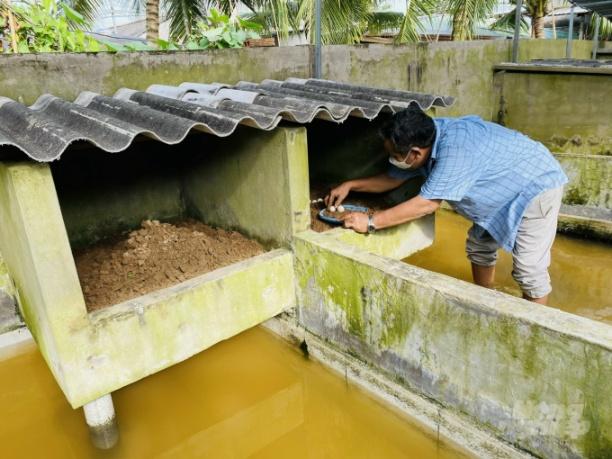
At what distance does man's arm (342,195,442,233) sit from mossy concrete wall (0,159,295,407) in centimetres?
57

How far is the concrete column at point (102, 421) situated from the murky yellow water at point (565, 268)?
10.8ft

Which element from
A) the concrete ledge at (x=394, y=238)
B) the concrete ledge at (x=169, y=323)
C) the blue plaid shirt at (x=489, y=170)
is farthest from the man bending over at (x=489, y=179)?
the concrete ledge at (x=169, y=323)

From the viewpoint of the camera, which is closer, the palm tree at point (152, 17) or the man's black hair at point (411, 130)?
the man's black hair at point (411, 130)

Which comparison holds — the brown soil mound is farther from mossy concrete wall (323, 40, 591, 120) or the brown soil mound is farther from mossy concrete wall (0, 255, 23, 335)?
mossy concrete wall (323, 40, 591, 120)

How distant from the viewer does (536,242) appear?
3422mm

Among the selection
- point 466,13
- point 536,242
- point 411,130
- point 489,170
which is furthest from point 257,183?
point 466,13

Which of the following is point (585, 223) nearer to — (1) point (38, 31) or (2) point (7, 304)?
(2) point (7, 304)

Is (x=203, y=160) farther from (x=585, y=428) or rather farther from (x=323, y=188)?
(x=585, y=428)

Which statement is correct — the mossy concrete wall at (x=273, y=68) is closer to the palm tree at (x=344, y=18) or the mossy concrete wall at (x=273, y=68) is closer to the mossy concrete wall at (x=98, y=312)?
the mossy concrete wall at (x=98, y=312)

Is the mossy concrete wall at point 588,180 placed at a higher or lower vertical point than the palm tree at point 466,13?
lower

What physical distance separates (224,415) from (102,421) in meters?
0.84

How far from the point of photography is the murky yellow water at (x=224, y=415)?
322 centimetres

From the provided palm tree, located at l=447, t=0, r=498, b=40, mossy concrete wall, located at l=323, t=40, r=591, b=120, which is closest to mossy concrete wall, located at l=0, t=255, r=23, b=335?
mossy concrete wall, located at l=323, t=40, r=591, b=120

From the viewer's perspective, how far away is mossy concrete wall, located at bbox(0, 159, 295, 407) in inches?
101
